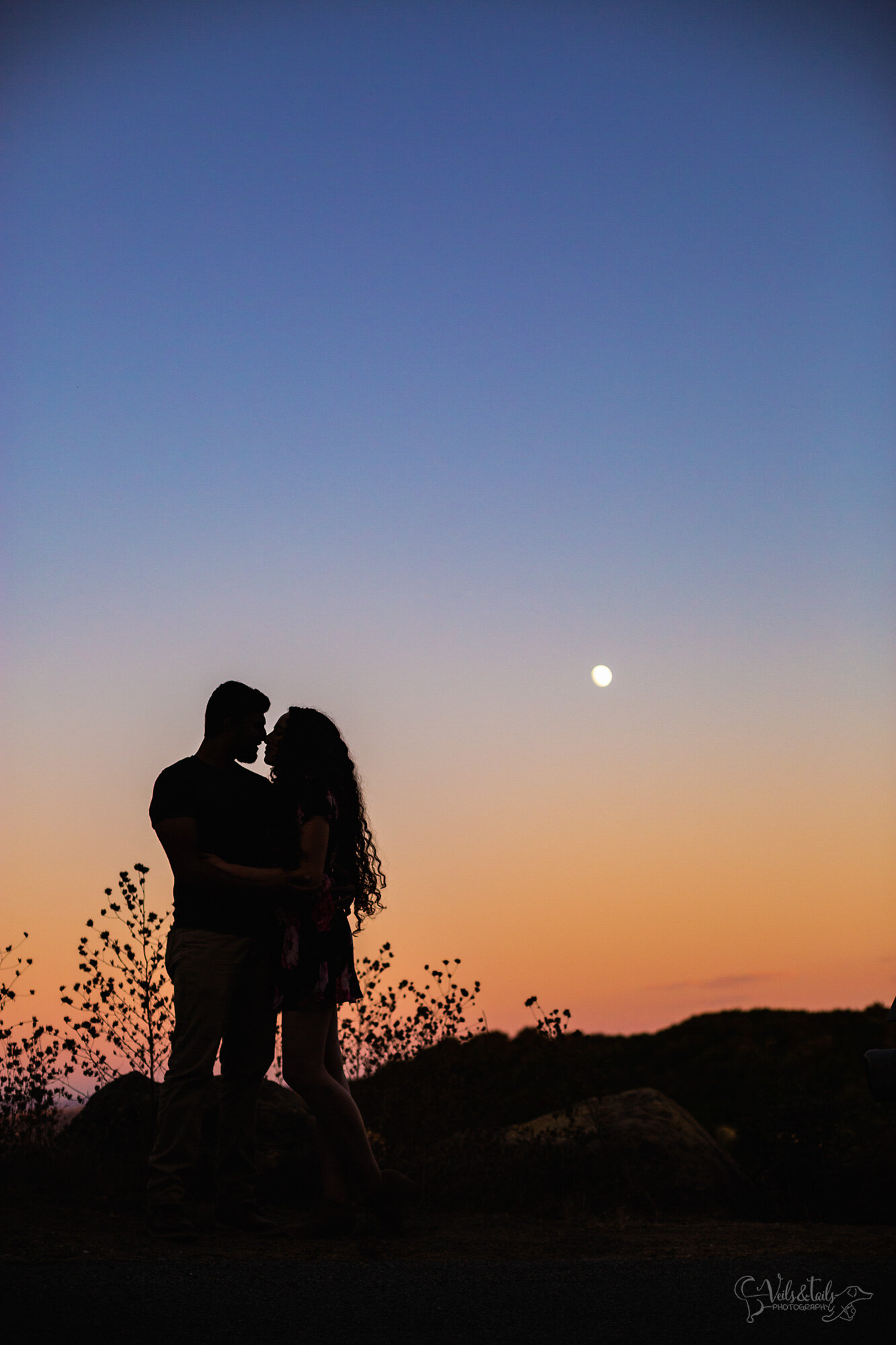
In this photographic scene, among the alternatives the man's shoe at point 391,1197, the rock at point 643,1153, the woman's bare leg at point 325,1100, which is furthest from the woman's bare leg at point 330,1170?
the rock at point 643,1153

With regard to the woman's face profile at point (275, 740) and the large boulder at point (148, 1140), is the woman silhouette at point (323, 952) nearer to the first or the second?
the woman's face profile at point (275, 740)

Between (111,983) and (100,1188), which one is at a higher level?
(111,983)

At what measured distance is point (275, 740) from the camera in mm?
4559

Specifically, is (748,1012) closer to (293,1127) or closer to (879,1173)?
(879,1173)

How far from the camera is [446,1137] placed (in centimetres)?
658

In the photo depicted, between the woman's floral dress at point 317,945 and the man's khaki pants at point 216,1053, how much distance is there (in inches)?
6.0

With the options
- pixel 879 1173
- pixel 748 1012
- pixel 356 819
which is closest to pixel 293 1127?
pixel 356 819

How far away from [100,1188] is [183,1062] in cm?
171

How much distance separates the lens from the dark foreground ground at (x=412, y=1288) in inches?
110

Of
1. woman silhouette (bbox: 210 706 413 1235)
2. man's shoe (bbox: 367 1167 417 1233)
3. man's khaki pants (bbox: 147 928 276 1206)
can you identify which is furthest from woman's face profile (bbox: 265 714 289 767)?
man's shoe (bbox: 367 1167 417 1233)

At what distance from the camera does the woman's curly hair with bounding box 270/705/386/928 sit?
444 centimetres

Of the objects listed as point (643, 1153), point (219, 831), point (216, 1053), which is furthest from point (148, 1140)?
point (643, 1153)
